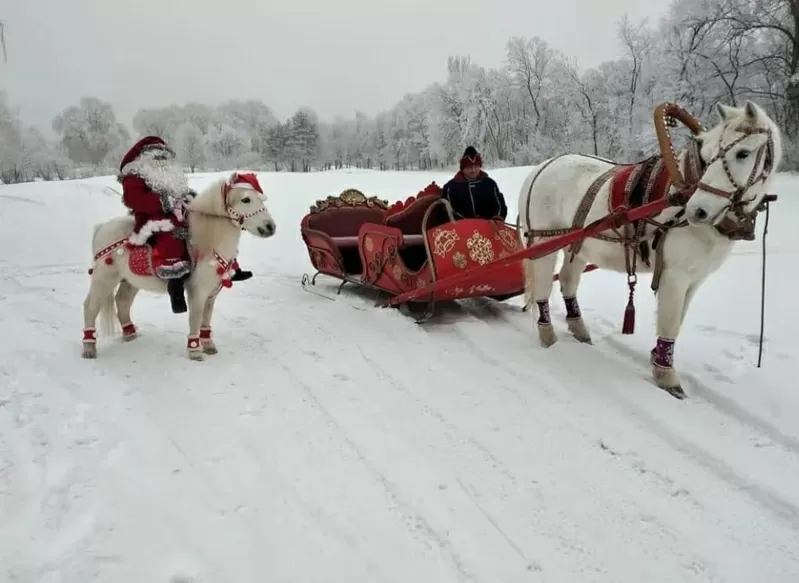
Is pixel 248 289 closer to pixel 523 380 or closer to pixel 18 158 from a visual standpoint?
pixel 523 380

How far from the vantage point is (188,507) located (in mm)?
2387

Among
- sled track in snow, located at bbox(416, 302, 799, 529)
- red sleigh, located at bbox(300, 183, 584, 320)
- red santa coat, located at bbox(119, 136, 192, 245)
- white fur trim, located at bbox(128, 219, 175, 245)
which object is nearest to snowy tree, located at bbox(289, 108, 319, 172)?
red sleigh, located at bbox(300, 183, 584, 320)

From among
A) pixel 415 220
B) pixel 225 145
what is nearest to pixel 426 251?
pixel 415 220

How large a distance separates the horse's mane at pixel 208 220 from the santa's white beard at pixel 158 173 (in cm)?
19

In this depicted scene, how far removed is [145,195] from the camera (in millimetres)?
4074

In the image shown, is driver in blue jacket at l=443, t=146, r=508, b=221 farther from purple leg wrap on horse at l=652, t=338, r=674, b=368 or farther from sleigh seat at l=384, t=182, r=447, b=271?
purple leg wrap on horse at l=652, t=338, r=674, b=368

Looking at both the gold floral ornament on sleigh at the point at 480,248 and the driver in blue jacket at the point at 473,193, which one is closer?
the gold floral ornament on sleigh at the point at 480,248

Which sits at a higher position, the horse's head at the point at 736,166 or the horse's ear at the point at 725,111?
the horse's ear at the point at 725,111

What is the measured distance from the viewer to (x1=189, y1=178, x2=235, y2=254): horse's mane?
4.13 m

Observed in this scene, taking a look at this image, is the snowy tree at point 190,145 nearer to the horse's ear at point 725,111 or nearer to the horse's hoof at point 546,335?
the horse's hoof at point 546,335

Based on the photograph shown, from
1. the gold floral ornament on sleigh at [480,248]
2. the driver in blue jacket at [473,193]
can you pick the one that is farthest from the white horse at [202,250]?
the driver in blue jacket at [473,193]

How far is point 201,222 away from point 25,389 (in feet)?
5.55

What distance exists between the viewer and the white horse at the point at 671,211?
289cm

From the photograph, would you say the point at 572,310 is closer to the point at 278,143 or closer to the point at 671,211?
the point at 671,211
